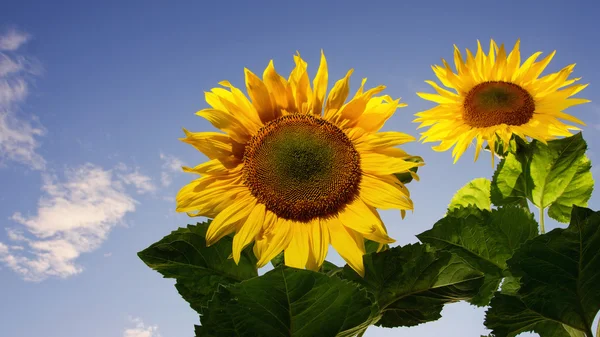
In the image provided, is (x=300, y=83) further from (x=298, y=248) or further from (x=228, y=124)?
(x=298, y=248)

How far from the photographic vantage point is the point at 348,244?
2188 mm

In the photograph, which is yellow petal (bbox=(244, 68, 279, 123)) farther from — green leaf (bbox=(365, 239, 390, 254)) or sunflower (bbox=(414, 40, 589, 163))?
sunflower (bbox=(414, 40, 589, 163))

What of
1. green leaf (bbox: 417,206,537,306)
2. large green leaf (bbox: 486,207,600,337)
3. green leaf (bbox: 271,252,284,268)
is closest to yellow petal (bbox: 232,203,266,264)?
green leaf (bbox: 271,252,284,268)

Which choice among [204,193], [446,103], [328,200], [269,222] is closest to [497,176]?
[446,103]

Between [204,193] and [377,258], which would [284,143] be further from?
[377,258]

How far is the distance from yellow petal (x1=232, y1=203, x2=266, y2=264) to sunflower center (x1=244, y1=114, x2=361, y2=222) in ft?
0.18

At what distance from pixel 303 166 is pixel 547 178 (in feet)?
4.96

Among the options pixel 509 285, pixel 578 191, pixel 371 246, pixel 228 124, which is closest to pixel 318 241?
pixel 371 246

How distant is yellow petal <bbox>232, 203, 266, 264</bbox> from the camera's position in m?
2.14

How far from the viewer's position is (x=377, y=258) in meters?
1.95

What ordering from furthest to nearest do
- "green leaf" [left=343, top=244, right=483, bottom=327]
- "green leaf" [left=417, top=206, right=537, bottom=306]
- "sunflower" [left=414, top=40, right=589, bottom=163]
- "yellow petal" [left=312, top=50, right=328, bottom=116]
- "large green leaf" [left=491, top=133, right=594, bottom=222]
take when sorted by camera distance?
"sunflower" [left=414, top=40, right=589, bottom=163] → "large green leaf" [left=491, top=133, right=594, bottom=222] → "green leaf" [left=417, top=206, right=537, bottom=306] → "yellow petal" [left=312, top=50, right=328, bottom=116] → "green leaf" [left=343, top=244, right=483, bottom=327]

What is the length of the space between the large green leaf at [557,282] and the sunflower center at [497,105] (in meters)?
1.92

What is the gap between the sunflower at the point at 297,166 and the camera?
7.34 ft

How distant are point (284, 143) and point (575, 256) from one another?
1152mm
